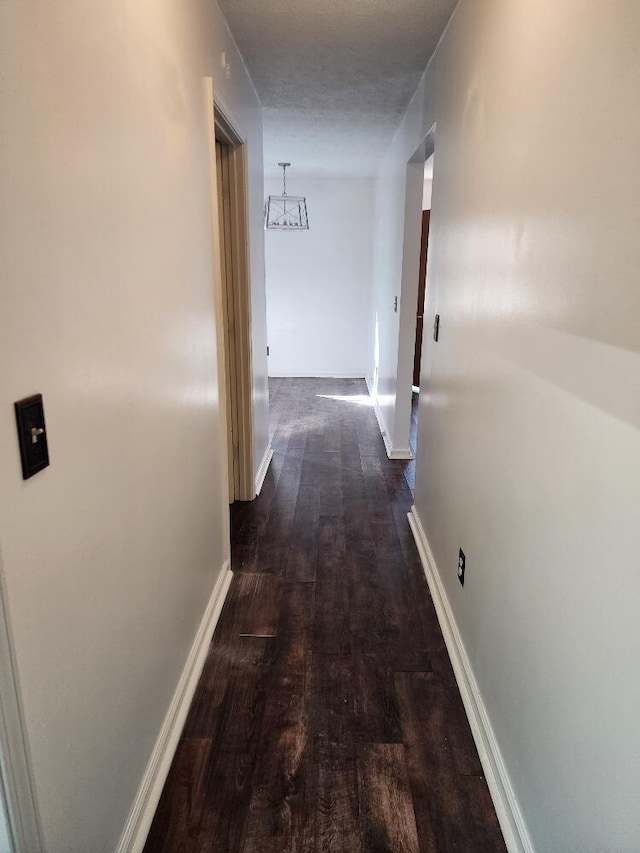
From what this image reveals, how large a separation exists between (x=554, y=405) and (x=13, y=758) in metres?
1.15

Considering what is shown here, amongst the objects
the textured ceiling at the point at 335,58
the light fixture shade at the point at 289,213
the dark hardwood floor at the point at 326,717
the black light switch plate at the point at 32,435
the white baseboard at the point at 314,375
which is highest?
the textured ceiling at the point at 335,58

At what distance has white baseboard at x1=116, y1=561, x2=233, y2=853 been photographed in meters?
1.35

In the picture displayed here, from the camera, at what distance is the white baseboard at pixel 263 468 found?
11.8 feet

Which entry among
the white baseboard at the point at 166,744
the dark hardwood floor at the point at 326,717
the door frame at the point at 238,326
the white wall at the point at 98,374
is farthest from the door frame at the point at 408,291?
the white baseboard at the point at 166,744

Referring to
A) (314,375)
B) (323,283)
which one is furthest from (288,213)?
(314,375)

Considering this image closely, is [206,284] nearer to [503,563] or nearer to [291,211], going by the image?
[503,563]

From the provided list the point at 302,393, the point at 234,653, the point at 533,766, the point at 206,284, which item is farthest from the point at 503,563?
the point at 302,393

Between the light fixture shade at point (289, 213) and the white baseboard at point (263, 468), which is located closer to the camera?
the white baseboard at point (263, 468)

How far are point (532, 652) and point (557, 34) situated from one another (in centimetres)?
138

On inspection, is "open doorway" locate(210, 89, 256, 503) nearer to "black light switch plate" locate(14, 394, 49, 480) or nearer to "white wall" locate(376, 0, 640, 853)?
"white wall" locate(376, 0, 640, 853)

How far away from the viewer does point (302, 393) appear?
21.1ft

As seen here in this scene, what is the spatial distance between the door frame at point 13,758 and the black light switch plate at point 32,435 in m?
0.16

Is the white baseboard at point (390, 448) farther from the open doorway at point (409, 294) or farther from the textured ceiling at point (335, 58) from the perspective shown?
the textured ceiling at point (335, 58)

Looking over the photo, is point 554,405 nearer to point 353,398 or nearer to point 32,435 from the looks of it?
point 32,435
